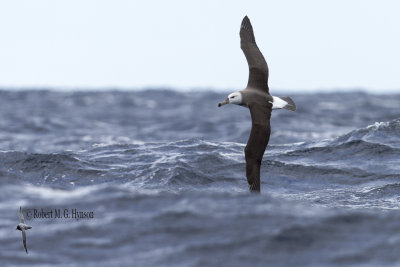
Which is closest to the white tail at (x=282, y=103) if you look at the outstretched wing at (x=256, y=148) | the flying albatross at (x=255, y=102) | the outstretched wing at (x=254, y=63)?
the flying albatross at (x=255, y=102)

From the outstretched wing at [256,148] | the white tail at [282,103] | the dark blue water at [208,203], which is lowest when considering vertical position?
the dark blue water at [208,203]

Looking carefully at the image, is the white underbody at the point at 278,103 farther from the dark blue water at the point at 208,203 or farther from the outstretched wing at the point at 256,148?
the dark blue water at the point at 208,203

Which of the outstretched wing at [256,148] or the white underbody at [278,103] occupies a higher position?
the white underbody at [278,103]

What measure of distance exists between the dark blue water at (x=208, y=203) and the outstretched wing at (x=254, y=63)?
2.03m

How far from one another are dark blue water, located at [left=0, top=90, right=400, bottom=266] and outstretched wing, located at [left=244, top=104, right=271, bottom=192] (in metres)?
0.31

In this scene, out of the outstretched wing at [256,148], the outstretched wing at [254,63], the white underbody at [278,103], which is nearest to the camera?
the outstretched wing at [256,148]

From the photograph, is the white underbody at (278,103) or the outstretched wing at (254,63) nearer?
the white underbody at (278,103)

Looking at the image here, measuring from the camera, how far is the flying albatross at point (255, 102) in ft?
33.7

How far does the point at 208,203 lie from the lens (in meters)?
9.43

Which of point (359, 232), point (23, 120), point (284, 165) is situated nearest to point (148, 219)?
point (359, 232)

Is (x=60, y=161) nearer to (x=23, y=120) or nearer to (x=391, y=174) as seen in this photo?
(x=391, y=174)

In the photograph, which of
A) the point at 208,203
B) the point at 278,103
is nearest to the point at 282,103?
the point at 278,103

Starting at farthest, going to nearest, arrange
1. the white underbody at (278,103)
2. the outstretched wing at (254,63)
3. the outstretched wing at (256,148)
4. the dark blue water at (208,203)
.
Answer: the outstretched wing at (254,63) < the white underbody at (278,103) < the outstretched wing at (256,148) < the dark blue water at (208,203)

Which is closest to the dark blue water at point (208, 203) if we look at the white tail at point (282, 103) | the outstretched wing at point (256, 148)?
the outstretched wing at point (256, 148)
